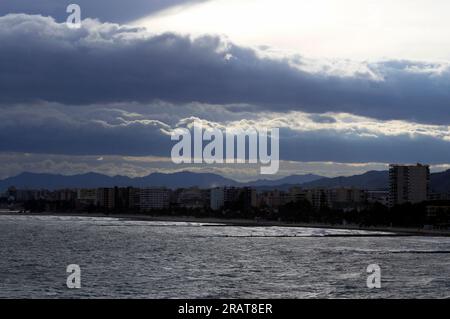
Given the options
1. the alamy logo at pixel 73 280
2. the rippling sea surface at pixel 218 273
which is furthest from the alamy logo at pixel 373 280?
the alamy logo at pixel 73 280

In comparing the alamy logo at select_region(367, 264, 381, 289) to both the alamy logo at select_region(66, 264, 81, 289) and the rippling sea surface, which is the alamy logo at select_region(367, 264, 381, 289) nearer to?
the rippling sea surface

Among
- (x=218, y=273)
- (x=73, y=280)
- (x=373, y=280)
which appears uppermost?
(x=373, y=280)

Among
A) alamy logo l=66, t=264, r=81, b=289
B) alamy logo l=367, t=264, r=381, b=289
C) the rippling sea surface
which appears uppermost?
alamy logo l=367, t=264, r=381, b=289

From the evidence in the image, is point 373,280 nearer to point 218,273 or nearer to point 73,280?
point 218,273

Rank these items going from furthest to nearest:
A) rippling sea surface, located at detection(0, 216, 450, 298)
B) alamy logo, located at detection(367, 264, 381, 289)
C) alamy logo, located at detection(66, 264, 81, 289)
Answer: alamy logo, located at detection(66, 264, 81, 289), alamy logo, located at detection(367, 264, 381, 289), rippling sea surface, located at detection(0, 216, 450, 298)

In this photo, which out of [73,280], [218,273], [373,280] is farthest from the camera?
[218,273]

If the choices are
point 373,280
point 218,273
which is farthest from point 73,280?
point 373,280

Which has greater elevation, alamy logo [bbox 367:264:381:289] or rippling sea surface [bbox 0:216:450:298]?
alamy logo [bbox 367:264:381:289]

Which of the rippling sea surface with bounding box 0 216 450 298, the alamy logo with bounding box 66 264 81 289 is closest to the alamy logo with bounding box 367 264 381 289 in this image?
the rippling sea surface with bounding box 0 216 450 298

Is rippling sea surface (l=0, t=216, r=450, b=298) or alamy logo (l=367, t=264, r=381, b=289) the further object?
alamy logo (l=367, t=264, r=381, b=289)

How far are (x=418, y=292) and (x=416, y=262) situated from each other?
28325 millimetres
